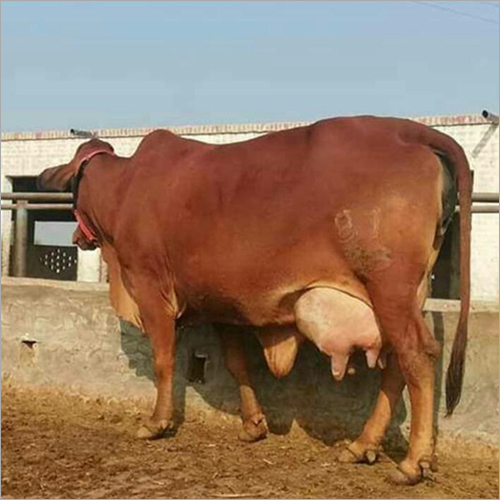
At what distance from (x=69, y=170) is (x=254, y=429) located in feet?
8.01

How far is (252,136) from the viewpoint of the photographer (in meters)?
16.3

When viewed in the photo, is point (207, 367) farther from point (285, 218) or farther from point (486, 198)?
point (486, 198)

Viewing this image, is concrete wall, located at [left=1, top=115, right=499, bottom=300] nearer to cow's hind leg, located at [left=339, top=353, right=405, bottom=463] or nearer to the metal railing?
the metal railing

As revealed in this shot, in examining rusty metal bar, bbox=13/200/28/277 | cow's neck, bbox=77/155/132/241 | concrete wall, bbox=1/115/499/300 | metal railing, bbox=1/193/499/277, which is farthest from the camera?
concrete wall, bbox=1/115/499/300

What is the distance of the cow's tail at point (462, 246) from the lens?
15.4 feet

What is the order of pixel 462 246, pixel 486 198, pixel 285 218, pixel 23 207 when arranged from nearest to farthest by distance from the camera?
pixel 462 246, pixel 285 218, pixel 486 198, pixel 23 207

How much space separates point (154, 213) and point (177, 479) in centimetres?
169

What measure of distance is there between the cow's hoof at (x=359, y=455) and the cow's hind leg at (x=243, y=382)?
0.78 meters

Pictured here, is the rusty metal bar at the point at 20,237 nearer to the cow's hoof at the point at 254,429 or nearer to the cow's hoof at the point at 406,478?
the cow's hoof at the point at 254,429

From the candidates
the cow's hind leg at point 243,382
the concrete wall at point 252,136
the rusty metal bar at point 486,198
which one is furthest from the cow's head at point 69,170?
the concrete wall at point 252,136

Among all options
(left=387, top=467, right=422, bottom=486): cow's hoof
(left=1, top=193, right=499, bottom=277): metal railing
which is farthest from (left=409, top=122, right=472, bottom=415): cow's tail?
(left=1, top=193, right=499, bottom=277): metal railing

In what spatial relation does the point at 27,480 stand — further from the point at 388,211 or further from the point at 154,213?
the point at 388,211

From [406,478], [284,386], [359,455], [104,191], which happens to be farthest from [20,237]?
[406,478]

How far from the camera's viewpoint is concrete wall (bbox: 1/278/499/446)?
17.1 feet
